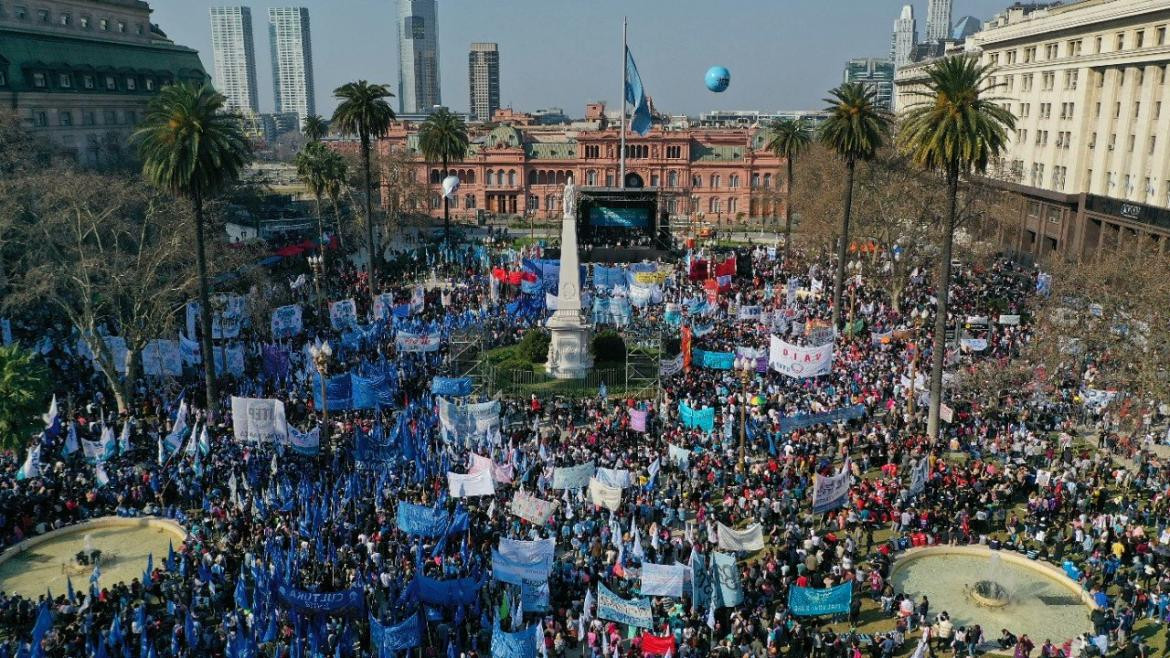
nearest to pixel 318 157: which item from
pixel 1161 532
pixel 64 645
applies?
pixel 64 645

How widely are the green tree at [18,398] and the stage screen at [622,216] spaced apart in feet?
162

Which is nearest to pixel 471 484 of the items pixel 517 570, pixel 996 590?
pixel 517 570

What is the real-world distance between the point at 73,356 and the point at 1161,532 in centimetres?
4341

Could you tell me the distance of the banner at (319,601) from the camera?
20.2 m

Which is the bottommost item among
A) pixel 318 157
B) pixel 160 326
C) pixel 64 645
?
pixel 64 645

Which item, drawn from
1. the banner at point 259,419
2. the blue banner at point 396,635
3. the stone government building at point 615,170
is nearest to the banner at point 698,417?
the banner at point 259,419

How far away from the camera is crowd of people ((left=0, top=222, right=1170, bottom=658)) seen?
67.3ft

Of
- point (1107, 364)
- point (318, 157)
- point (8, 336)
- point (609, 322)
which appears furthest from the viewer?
point (318, 157)

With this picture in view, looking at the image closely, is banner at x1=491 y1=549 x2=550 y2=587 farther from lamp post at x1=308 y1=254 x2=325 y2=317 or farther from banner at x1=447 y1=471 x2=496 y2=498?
lamp post at x1=308 y1=254 x2=325 y2=317

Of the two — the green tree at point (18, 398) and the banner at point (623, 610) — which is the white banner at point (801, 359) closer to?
the banner at point (623, 610)

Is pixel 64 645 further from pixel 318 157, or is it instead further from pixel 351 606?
pixel 318 157

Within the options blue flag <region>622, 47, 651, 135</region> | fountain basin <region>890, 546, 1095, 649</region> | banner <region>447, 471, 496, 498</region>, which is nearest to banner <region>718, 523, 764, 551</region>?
fountain basin <region>890, 546, 1095, 649</region>

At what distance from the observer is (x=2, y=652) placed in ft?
63.2

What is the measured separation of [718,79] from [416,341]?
52733 mm
